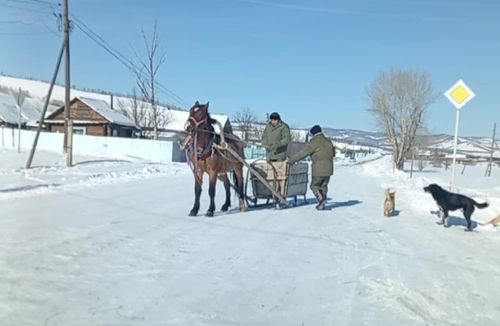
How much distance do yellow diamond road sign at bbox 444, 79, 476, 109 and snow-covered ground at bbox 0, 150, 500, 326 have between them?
278 cm

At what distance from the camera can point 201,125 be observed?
1062 centimetres

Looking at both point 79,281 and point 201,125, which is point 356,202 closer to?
point 201,125

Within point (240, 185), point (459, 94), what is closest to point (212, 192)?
point (240, 185)

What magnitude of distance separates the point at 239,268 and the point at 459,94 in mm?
8616

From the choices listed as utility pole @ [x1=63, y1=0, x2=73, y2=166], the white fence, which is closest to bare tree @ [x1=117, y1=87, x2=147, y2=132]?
the white fence

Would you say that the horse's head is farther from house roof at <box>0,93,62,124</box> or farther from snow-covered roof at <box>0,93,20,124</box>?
snow-covered roof at <box>0,93,20,124</box>

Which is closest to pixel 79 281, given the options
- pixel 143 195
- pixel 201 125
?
pixel 201 125

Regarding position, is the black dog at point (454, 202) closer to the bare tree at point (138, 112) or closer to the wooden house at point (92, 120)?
the wooden house at point (92, 120)

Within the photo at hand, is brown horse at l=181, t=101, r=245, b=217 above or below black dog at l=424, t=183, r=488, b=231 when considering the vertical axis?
above

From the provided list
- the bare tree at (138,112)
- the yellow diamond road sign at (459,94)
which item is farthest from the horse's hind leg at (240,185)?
the bare tree at (138,112)

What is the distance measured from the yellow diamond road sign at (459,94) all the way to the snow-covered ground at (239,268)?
2.78 metres

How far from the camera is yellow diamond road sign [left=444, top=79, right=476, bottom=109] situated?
41.6 ft

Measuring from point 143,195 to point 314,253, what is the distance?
27.3ft

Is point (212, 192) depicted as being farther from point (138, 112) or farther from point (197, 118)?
point (138, 112)
